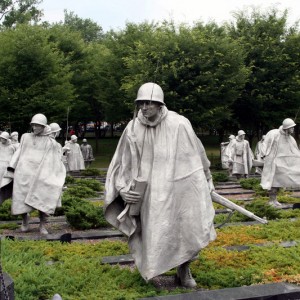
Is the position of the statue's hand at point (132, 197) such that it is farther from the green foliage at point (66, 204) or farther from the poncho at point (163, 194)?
the green foliage at point (66, 204)

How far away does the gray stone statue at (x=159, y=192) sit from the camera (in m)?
6.55

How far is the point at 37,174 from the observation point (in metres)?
11.5

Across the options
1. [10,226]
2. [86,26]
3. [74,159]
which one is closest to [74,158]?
[74,159]

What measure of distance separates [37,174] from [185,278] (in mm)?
5329

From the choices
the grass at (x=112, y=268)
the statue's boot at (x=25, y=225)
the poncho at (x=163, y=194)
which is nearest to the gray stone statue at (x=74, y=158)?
the statue's boot at (x=25, y=225)

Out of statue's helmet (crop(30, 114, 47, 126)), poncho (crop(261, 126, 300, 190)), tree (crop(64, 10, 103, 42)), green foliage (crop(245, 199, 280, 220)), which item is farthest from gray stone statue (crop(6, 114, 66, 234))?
tree (crop(64, 10, 103, 42))

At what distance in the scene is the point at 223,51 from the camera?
29.5 meters

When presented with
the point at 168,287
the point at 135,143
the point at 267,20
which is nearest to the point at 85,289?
the point at 168,287

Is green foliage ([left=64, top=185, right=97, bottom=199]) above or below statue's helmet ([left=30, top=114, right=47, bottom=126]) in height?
below

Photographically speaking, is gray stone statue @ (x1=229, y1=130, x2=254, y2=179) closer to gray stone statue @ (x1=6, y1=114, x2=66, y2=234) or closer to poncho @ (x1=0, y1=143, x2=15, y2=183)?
poncho @ (x1=0, y1=143, x2=15, y2=183)

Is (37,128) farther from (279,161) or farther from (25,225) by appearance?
(279,161)

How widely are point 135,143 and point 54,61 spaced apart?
87.7ft

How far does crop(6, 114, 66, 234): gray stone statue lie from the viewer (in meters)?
11.3

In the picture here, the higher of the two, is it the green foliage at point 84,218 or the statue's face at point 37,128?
the statue's face at point 37,128
